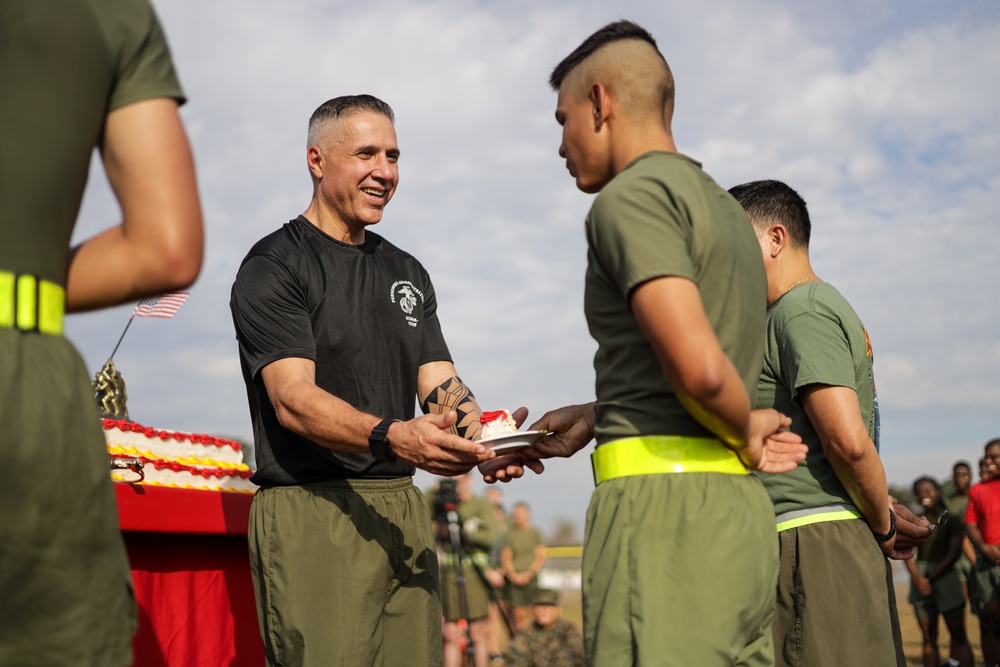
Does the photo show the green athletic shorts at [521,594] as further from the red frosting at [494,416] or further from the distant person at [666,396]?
the distant person at [666,396]

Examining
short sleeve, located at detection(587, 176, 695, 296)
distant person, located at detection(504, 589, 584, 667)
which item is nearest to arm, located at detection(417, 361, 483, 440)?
short sleeve, located at detection(587, 176, 695, 296)

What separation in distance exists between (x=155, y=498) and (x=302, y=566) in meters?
0.96

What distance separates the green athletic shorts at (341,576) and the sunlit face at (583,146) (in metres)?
1.52

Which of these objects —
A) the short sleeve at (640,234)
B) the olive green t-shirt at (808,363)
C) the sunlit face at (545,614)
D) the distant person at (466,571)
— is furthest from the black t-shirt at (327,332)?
the sunlit face at (545,614)

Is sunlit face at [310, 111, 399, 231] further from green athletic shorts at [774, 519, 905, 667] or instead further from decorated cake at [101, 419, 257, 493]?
green athletic shorts at [774, 519, 905, 667]

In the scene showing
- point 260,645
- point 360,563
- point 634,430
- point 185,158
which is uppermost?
point 185,158

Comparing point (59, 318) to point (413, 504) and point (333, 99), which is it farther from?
point (333, 99)

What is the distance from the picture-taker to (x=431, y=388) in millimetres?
3988

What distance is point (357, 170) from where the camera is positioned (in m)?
3.96

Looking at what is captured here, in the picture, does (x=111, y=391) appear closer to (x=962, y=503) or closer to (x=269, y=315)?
(x=269, y=315)

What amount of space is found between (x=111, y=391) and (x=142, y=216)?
3457mm

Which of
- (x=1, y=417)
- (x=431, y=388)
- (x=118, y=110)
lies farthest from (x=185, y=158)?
(x=431, y=388)

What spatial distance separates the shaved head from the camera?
8.41 ft

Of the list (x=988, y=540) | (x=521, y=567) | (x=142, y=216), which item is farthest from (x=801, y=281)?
(x=521, y=567)
